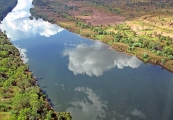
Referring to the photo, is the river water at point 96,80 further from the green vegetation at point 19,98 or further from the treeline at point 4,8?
the treeline at point 4,8

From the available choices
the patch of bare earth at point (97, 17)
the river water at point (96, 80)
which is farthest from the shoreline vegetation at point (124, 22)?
the river water at point (96, 80)

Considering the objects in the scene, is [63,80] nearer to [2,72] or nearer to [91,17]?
[2,72]

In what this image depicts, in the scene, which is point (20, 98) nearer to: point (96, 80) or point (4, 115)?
point (4, 115)

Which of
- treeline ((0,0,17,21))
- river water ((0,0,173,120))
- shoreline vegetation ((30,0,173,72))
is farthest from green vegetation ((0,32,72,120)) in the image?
treeline ((0,0,17,21))

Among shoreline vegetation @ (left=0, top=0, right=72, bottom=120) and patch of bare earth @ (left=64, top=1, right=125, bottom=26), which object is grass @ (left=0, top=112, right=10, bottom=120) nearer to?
shoreline vegetation @ (left=0, top=0, right=72, bottom=120)

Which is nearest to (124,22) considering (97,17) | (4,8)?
(97,17)

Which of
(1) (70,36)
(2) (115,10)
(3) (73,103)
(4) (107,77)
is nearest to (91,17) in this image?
(2) (115,10)
